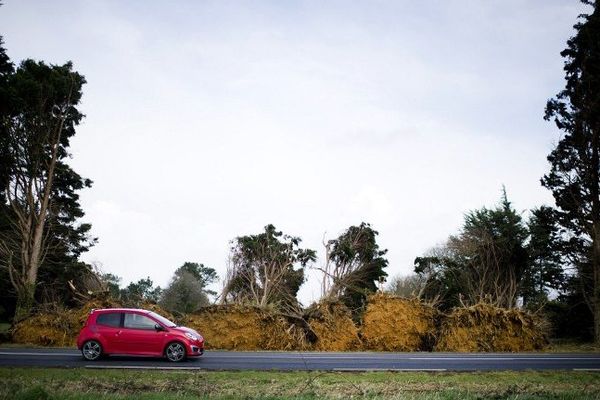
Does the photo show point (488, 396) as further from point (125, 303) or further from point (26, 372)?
point (125, 303)

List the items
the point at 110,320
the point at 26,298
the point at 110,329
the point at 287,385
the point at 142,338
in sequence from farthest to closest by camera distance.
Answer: the point at 26,298, the point at 110,320, the point at 110,329, the point at 142,338, the point at 287,385

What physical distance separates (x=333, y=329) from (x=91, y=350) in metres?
11.3

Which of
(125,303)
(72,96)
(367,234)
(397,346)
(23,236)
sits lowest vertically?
(397,346)

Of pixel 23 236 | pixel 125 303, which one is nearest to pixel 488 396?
pixel 125 303

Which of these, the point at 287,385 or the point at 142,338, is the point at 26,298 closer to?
the point at 142,338

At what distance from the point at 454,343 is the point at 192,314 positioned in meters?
12.4

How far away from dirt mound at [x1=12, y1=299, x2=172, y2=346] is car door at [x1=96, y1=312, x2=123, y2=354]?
764 centimetres

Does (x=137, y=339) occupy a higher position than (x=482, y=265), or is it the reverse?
(x=482, y=265)

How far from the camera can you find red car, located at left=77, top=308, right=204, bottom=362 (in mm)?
15039

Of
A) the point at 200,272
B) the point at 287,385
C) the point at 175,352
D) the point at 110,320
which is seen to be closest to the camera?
the point at 287,385

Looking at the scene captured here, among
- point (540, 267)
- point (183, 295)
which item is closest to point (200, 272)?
point (183, 295)

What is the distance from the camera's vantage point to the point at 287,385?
10.4m

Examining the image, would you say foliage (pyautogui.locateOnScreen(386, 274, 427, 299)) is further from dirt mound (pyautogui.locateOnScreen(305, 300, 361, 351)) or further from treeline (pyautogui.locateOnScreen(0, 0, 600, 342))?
dirt mound (pyautogui.locateOnScreen(305, 300, 361, 351))

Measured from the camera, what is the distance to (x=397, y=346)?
73.3ft
